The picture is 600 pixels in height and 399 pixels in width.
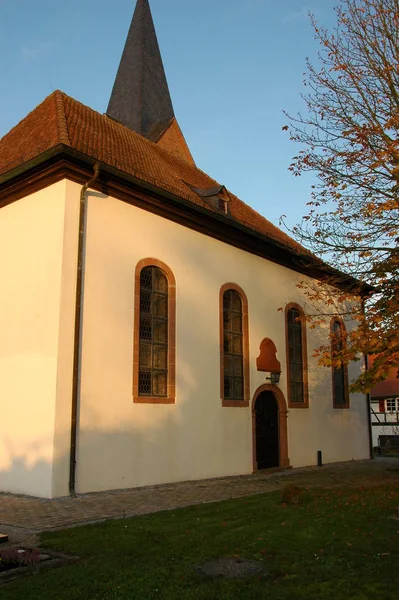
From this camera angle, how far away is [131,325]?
1161cm

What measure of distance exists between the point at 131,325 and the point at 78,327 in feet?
4.77

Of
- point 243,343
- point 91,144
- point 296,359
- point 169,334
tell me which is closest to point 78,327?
point 169,334

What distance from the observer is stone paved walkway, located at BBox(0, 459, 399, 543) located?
7.53 metres

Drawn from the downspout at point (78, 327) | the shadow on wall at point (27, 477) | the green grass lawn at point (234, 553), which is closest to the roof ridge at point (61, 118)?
the downspout at point (78, 327)

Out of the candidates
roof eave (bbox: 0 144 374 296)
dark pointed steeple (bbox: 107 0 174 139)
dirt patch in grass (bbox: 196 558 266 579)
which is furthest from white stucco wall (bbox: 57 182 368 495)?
dark pointed steeple (bbox: 107 0 174 139)

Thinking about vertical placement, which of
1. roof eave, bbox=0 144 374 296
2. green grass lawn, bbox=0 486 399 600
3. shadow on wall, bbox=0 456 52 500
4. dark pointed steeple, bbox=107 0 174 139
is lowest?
green grass lawn, bbox=0 486 399 600

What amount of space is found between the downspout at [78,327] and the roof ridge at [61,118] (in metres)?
1.01

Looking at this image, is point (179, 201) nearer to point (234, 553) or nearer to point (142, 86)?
point (234, 553)

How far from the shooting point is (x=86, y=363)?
10.5 m

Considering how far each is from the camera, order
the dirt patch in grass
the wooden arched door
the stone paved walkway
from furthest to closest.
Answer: the wooden arched door → the stone paved walkway → the dirt patch in grass

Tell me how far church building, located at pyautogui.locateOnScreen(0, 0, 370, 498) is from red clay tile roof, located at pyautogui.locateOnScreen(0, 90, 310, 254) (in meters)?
0.08

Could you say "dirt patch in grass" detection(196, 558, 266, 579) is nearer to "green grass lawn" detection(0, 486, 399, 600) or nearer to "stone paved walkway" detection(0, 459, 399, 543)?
"green grass lawn" detection(0, 486, 399, 600)

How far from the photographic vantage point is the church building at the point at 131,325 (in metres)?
10.3

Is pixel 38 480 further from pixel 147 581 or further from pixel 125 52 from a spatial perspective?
pixel 125 52
